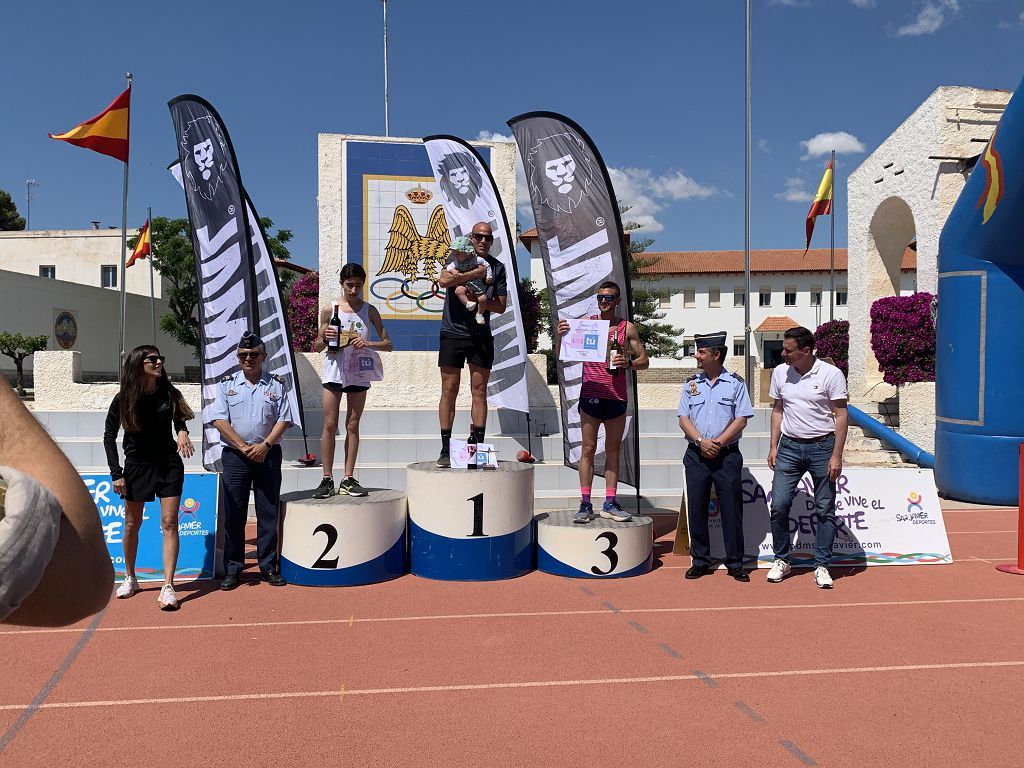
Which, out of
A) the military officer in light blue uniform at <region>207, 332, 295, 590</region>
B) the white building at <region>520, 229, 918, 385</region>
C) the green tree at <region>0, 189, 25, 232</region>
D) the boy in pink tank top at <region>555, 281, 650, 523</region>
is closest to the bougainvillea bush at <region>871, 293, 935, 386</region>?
the boy in pink tank top at <region>555, 281, 650, 523</region>

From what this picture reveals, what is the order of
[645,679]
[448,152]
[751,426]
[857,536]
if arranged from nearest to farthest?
[645,679]
[857,536]
[448,152]
[751,426]

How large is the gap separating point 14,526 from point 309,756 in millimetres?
2564

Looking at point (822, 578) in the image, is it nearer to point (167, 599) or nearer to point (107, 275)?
point (167, 599)

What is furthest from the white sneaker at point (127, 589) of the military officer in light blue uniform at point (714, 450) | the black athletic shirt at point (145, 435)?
the military officer in light blue uniform at point (714, 450)

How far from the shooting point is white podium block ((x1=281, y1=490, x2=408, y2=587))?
229 inches

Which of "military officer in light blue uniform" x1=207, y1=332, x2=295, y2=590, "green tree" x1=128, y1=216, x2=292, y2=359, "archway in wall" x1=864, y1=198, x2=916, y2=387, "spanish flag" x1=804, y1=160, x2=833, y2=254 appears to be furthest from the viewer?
"green tree" x1=128, y1=216, x2=292, y2=359

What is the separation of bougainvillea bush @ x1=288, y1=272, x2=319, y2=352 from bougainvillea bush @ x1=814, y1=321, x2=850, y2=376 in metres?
12.9

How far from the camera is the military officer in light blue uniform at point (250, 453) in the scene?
19.0ft

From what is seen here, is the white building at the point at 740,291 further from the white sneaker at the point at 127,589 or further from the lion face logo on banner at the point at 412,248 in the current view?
the white sneaker at the point at 127,589

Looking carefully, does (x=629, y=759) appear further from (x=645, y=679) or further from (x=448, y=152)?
(x=448, y=152)

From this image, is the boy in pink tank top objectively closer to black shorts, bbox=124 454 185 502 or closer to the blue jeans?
the blue jeans

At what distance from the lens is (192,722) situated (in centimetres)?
344

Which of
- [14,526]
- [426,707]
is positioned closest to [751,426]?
[426,707]

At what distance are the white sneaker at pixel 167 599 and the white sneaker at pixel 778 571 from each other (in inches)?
168
